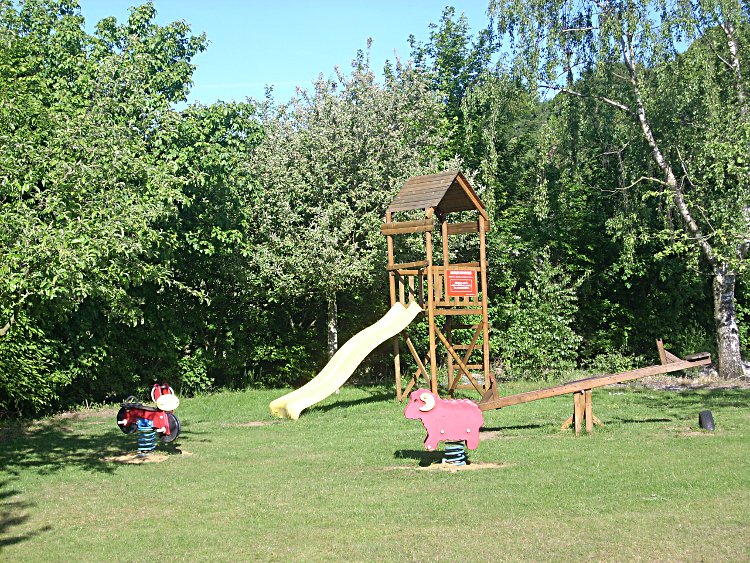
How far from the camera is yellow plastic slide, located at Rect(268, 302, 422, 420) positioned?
52.9ft

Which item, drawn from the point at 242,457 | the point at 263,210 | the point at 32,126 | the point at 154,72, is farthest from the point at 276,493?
the point at 154,72

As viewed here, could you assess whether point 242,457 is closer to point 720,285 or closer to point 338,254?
point 338,254

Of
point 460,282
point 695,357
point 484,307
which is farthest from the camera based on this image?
point 484,307

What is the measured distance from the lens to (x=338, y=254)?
20.3 metres

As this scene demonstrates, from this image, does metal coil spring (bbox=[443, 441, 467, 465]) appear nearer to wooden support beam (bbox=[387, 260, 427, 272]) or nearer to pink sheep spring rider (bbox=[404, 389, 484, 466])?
pink sheep spring rider (bbox=[404, 389, 484, 466])

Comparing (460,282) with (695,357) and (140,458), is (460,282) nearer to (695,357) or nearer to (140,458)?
(695,357)

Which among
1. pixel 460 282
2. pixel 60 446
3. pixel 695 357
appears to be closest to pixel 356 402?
pixel 460 282

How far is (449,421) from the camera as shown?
11438 millimetres

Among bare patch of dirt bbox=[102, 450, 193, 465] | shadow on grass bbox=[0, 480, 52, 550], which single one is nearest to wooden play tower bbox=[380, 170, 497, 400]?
bare patch of dirt bbox=[102, 450, 193, 465]

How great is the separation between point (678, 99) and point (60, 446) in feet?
49.8

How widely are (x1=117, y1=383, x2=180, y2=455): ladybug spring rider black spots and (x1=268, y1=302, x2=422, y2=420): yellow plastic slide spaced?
2960 mm

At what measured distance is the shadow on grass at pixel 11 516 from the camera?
860cm

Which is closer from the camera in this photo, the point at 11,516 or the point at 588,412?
the point at 11,516

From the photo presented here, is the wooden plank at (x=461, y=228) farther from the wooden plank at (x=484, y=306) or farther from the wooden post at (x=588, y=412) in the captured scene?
the wooden post at (x=588, y=412)
